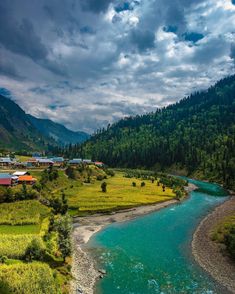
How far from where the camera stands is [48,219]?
9738 centimetres

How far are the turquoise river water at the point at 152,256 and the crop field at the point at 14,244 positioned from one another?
58.0ft

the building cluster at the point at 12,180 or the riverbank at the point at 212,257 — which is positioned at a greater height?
the building cluster at the point at 12,180

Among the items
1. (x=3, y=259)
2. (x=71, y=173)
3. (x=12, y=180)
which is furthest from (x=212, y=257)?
(x=71, y=173)

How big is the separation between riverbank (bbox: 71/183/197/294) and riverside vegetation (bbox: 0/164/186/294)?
2.47 m

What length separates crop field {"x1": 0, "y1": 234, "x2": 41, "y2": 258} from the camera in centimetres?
6219

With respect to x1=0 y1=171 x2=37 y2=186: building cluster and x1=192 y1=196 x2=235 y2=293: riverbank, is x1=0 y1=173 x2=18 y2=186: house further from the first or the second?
x1=192 y1=196 x2=235 y2=293: riverbank

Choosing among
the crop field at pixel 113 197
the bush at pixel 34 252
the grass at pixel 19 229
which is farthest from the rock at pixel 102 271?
the crop field at pixel 113 197

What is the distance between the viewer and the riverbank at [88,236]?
6022 centimetres

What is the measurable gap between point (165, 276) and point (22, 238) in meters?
35.1

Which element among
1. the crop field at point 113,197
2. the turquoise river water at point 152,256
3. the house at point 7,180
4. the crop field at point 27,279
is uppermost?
the house at point 7,180

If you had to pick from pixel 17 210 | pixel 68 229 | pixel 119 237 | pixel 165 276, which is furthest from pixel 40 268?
pixel 17 210

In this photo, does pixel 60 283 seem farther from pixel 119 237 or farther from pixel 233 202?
pixel 233 202

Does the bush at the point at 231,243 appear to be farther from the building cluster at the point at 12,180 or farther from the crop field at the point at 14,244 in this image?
the building cluster at the point at 12,180

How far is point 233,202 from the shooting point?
14738 centimetres
